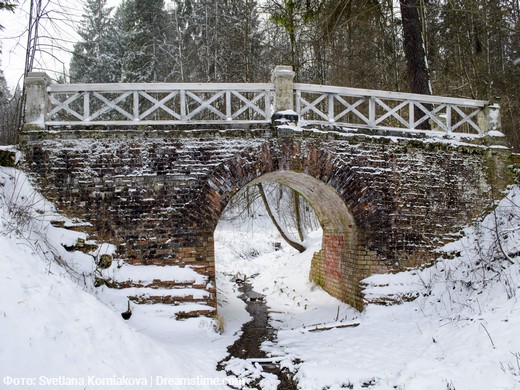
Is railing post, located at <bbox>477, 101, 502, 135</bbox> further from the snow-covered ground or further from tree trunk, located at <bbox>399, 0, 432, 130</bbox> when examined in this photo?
tree trunk, located at <bbox>399, 0, 432, 130</bbox>

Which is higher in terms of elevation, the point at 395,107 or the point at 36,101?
the point at 395,107

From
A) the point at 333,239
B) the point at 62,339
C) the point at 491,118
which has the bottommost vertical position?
the point at 62,339

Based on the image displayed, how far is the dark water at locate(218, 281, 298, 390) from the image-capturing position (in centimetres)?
570

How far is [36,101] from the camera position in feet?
25.1

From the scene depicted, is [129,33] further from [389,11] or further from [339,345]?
[339,345]

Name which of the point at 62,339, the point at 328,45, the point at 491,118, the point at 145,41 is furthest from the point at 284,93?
the point at 145,41

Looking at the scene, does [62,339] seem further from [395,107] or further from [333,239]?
[395,107]

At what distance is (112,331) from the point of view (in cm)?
473

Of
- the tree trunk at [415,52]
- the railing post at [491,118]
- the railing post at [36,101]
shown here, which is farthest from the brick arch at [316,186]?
the tree trunk at [415,52]

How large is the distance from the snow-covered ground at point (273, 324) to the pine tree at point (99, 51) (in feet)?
57.4

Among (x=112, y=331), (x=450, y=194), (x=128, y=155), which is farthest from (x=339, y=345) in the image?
(x=128, y=155)

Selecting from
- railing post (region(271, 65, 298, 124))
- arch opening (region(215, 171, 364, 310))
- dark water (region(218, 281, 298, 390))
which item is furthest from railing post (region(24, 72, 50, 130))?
dark water (region(218, 281, 298, 390))

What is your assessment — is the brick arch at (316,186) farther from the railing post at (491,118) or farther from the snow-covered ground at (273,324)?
the railing post at (491,118)

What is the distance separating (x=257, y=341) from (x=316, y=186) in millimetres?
3557
